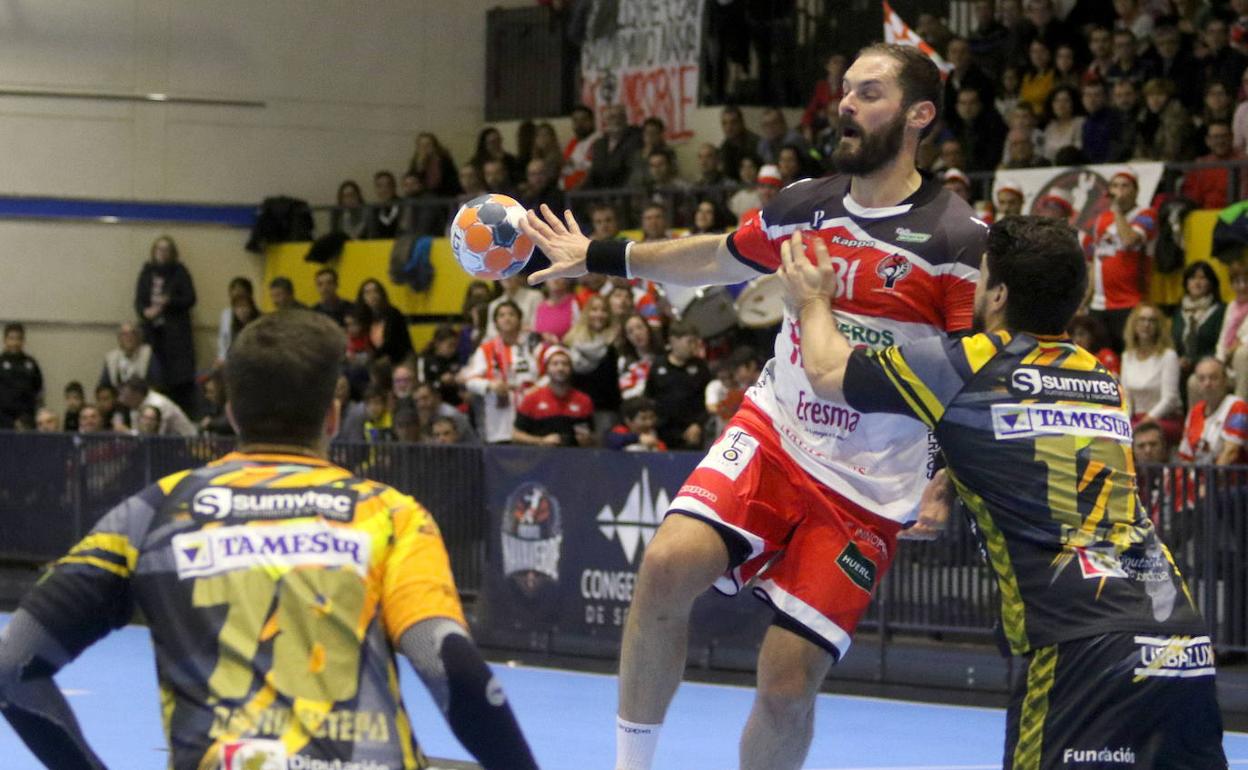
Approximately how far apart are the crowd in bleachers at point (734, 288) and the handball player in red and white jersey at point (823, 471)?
5899 millimetres

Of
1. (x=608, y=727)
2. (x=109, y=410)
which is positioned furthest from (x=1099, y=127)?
(x=109, y=410)

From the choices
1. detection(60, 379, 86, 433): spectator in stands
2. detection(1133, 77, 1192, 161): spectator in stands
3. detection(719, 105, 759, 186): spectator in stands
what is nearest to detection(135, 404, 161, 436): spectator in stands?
detection(60, 379, 86, 433): spectator in stands

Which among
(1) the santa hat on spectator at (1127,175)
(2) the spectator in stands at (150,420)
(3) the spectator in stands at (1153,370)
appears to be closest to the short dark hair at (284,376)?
(3) the spectator in stands at (1153,370)

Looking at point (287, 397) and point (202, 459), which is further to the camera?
point (202, 459)

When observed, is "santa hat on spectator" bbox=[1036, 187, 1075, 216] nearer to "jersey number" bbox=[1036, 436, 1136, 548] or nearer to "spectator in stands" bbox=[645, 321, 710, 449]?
"spectator in stands" bbox=[645, 321, 710, 449]

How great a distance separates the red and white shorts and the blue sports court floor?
2840 millimetres

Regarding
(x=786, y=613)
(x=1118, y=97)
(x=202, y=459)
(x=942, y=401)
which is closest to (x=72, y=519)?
(x=202, y=459)

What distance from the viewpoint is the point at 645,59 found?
20.3 m

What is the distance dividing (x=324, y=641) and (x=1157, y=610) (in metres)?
2.01

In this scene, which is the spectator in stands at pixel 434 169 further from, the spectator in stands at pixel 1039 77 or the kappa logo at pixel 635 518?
the kappa logo at pixel 635 518

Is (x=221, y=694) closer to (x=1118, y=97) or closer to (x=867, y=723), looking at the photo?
(x=867, y=723)

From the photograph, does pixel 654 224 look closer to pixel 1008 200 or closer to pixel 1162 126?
pixel 1008 200

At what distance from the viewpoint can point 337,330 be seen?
3.46m

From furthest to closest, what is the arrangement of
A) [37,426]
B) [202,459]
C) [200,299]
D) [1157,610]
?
[200,299]
[37,426]
[202,459]
[1157,610]
